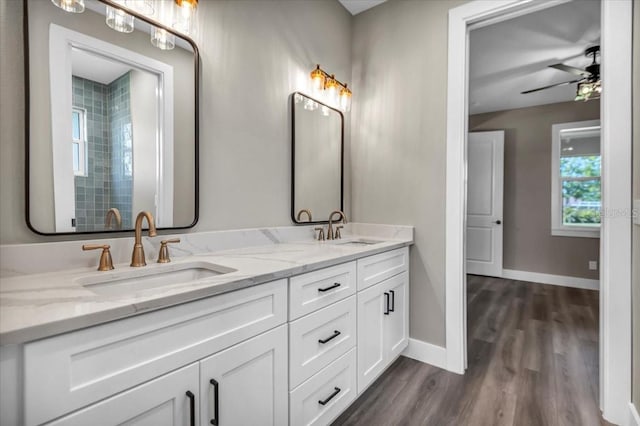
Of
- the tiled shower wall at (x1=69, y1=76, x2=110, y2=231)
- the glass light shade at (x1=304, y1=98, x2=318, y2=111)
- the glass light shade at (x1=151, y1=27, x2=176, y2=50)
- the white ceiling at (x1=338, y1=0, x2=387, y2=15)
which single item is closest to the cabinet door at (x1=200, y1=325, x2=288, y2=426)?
the tiled shower wall at (x1=69, y1=76, x2=110, y2=231)

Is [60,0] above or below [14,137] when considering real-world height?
above

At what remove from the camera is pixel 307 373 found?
131cm

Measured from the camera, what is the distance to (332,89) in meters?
2.31

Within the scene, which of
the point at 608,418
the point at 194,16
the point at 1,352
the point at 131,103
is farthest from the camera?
the point at 608,418

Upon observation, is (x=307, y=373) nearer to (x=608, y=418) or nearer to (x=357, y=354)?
(x=357, y=354)

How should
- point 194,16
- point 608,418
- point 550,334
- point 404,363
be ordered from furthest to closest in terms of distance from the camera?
point 550,334 → point 404,363 → point 608,418 → point 194,16

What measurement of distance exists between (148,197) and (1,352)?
0.84m

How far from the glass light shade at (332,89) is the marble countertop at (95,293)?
4.47 feet

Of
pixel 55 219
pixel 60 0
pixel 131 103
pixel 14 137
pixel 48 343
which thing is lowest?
pixel 48 343

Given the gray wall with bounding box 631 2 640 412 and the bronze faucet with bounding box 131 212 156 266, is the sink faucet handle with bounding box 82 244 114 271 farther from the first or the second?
the gray wall with bounding box 631 2 640 412

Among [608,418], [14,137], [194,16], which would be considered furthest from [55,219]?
[608,418]

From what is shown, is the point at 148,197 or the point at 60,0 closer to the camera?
the point at 60,0

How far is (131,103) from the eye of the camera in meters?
1.29

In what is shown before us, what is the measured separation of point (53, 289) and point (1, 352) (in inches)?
12.3
